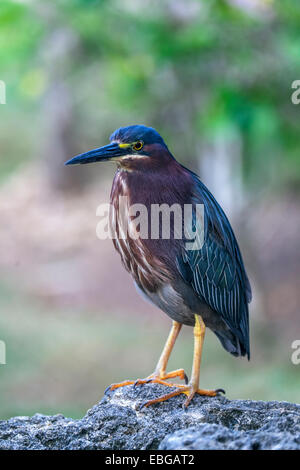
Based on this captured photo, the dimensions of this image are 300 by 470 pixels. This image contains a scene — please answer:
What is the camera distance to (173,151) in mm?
9383

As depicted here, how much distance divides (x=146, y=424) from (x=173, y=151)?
7097 millimetres

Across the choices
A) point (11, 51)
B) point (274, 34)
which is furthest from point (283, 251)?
point (11, 51)

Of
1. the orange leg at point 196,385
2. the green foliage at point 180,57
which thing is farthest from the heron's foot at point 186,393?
the green foliage at point 180,57

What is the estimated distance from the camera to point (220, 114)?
555 centimetres

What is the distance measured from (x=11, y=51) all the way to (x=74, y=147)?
707cm

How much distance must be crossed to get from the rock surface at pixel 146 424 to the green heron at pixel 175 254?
0.35 feet

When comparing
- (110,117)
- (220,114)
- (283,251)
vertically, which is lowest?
(283,251)

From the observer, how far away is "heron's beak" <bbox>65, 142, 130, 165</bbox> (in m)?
2.55

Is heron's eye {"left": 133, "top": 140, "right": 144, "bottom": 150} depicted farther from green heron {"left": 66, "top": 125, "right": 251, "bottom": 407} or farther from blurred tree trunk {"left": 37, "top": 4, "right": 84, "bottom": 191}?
blurred tree trunk {"left": 37, "top": 4, "right": 84, "bottom": 191}

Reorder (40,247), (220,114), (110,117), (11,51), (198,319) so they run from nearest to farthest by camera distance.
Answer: (198,319)
(220,114)
(11,51)
(40,247)
(110,117)

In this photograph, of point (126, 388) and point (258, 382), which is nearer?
point (126, 388)

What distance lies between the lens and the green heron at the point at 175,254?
267 centimetres

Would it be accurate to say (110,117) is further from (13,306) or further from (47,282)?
(13,306)

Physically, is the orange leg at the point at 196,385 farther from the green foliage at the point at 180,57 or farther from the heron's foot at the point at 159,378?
the green foliage at the point at 180,57
